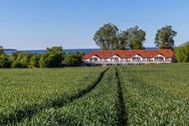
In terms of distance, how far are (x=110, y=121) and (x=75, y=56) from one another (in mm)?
133750

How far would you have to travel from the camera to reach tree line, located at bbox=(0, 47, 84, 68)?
14650 centimetres

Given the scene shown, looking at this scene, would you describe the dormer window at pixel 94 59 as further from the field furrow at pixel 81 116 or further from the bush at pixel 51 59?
the field furrow at pixel 81 116

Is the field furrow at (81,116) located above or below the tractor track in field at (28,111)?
above

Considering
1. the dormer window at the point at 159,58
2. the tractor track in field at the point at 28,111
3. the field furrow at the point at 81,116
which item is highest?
the field furrow at the point at 81,116

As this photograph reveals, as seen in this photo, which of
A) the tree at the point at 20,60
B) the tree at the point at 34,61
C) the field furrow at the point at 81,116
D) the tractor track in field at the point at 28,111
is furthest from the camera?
the tree at the point at 34,61

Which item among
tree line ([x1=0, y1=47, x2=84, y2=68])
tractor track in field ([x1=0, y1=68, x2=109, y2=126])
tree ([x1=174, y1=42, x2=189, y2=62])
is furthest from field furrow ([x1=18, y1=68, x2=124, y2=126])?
tree ([x1=174, y1=42, x2=189, y2=62])

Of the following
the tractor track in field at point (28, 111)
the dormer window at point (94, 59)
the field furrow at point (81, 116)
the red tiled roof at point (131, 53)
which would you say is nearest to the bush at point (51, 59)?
the dormer window at point (94, 59)

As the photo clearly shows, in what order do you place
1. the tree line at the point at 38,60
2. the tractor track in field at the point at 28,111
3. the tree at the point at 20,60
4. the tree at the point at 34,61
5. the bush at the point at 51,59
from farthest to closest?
the tree at the point at 34,61 → the tree at the point at 20,60 → the bush at the point at 51,59 → the tree line at the point at 38,60 → the tractor track in field at the point at 28,111

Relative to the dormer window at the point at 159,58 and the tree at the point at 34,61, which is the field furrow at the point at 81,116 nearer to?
the tree at the point at 34,61

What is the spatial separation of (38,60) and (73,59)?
470 inches

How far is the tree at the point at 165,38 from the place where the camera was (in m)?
196

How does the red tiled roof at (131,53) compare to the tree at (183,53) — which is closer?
the tree at (183,53)

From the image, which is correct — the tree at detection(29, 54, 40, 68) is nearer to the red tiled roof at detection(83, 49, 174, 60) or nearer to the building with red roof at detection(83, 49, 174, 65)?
the building with red roof at detection(83, 49, 174, 65)

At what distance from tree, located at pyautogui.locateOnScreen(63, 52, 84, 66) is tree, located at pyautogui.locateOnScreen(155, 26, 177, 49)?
146ft
